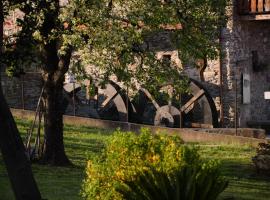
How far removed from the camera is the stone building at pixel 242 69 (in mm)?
25000

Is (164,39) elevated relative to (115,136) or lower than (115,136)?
elevated

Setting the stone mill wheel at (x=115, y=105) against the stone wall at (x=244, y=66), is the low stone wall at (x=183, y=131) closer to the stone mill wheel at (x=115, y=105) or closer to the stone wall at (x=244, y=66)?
the stone mill wheel at (x=115, y=105)

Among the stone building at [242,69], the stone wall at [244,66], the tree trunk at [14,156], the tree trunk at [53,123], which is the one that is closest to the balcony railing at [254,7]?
the stone building at [242,69]

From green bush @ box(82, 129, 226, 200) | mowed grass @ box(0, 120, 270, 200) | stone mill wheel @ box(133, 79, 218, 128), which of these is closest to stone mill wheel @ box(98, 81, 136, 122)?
stone mill wheel @ box(133, 79, 218, 128)

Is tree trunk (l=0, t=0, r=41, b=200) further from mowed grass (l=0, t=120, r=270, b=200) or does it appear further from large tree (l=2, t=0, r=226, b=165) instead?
large tree (l=2, t=0, r=226, b=165)

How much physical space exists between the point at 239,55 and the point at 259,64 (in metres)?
1.32

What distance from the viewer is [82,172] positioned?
1561 cm

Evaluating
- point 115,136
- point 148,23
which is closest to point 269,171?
point 148,23

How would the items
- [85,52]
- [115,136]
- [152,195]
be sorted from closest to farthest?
[152,195]
[115,136]
[85,52]

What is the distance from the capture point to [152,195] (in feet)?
25.8

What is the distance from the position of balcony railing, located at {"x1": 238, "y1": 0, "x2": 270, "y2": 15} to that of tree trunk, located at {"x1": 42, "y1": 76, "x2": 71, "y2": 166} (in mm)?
10430

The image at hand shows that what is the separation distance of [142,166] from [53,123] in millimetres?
8188

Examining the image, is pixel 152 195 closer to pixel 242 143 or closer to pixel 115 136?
pixel 115 136

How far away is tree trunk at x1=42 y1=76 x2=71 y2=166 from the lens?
16.2m
